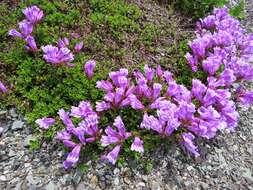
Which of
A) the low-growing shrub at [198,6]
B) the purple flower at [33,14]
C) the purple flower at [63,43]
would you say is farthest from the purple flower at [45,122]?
the low-growing shrub at [198,6]

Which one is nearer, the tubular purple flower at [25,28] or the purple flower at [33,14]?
the tubular purple flower at [25,28]

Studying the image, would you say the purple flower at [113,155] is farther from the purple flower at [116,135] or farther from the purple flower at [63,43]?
the purple flower at [63,43]

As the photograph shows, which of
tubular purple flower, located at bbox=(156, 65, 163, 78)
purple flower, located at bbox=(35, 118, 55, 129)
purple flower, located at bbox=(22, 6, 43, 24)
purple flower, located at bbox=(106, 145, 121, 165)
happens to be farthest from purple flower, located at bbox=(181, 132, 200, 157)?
purple flower, located at bbox=(22, 6, 43, 24)

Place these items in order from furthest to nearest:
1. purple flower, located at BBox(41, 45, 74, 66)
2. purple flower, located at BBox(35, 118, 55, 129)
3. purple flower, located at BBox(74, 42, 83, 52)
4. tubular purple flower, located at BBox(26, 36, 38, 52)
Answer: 1. purple flower, located at BBox(74, 42, 83, 52)
2. tubular purple flower, located at BBox(26, 36, 38, 52)
3. purple flower, located at BBox(41, 45, 74, 66)
4. purple flower, located at BBox(35, 118, 55, 129)

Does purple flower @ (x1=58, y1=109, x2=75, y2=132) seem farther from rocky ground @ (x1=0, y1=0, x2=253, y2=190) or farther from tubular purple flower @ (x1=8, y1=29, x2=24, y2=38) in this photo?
tubular purple flower @ (x1=8, y1=29, x2=24, y2=38)

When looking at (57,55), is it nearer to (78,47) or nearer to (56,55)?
(56,55)

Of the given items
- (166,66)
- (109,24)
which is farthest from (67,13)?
(166,66)

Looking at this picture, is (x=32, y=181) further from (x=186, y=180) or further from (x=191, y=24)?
(x=191, y=24)
